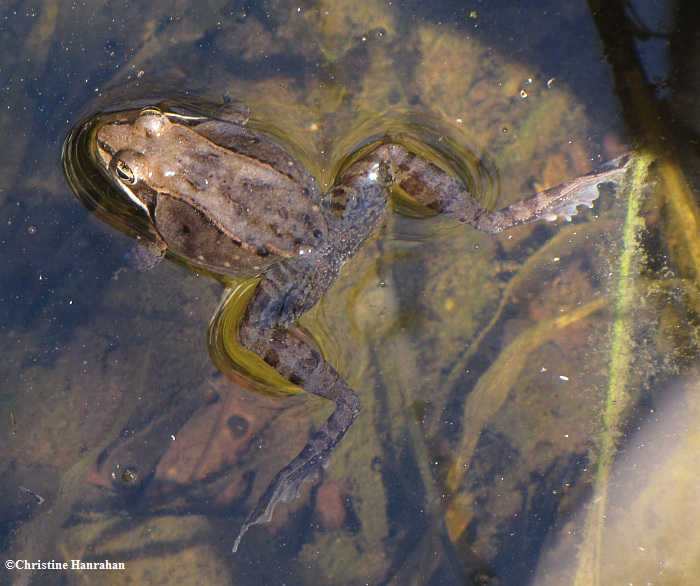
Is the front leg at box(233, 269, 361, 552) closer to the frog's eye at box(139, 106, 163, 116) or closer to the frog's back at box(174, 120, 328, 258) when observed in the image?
the frog's back at box(174, 120, 328, 258)

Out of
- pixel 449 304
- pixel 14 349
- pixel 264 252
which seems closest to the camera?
pixel 264 252

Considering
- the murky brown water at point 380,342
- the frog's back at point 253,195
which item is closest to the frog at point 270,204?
the frog's back at point 253,195

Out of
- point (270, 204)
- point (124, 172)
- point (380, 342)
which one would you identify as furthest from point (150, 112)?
point (380, 342)

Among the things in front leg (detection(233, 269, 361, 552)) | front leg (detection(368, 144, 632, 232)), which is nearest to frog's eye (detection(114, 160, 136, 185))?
front leg (detection(233, 269, 361, 552))

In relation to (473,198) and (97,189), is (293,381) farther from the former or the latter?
(97,189)

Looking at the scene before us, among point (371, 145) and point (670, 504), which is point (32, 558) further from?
point (670, 504)

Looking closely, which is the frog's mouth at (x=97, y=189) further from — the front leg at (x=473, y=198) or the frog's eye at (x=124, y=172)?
the front leg at (x=473, y=198)

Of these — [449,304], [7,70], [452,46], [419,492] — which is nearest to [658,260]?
[449,304]
